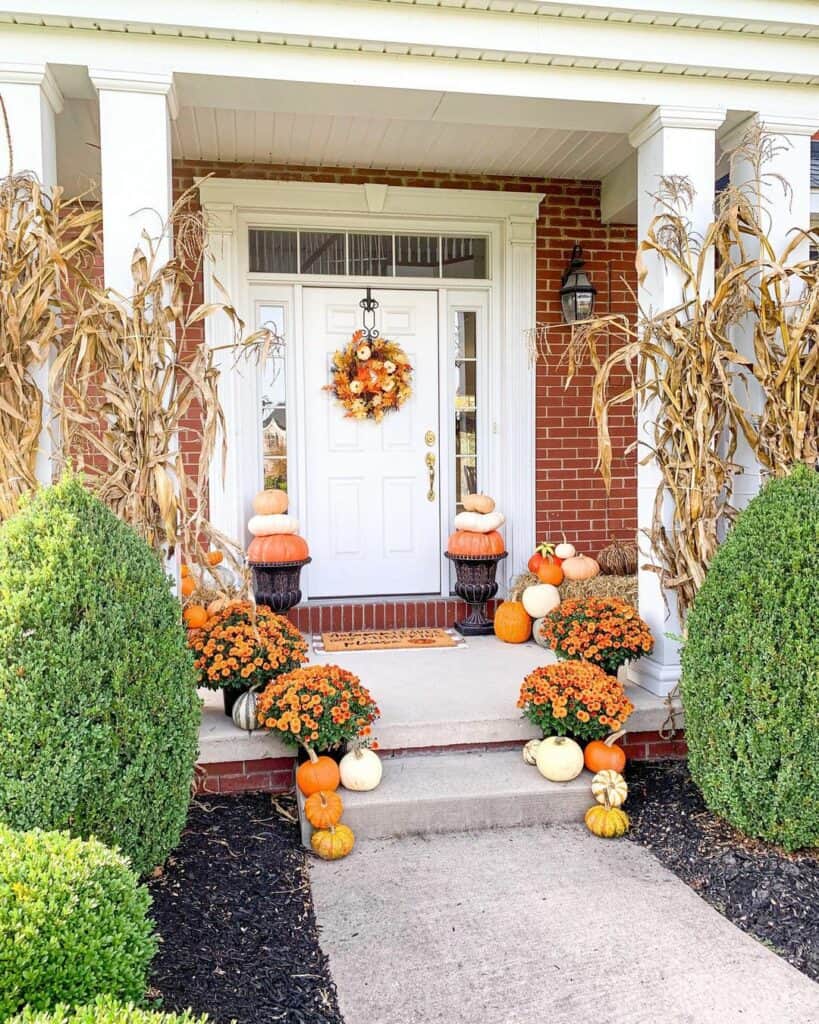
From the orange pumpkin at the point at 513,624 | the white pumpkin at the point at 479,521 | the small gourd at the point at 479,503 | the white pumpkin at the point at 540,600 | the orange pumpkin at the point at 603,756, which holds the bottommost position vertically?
the orange pumpkin at the point at 603,756

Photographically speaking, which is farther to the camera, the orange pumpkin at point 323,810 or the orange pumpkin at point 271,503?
the orange pumpkin at point 271,503

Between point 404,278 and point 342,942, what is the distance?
3.99 metres

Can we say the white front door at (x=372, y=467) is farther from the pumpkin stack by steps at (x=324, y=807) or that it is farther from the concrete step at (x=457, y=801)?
the pumpkin stack by steps at (x=324, y=807)

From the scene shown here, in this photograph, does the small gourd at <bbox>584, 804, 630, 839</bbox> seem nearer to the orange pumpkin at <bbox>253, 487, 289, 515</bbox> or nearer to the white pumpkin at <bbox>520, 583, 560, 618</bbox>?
the white pumpkin at <bbox>520, 583, 560, 618</bbox>

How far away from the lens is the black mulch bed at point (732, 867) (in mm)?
2389

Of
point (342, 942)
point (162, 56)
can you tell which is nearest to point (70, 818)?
point (342, 942)

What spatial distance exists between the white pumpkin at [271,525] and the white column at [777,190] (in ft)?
8.13

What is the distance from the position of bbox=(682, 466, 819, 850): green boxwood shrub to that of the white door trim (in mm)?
2519

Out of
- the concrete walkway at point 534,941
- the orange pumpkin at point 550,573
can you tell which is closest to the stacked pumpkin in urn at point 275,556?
the orange pumpkin at point 550,573

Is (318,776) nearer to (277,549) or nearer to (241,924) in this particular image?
(241,924)

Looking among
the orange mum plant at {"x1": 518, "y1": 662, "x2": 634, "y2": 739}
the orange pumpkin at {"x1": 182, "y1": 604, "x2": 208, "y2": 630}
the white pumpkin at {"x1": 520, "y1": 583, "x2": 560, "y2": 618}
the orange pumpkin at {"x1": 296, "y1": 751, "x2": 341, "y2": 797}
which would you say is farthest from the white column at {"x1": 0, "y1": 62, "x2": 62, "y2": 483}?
the white pumpkin at {"x1": 520, "y1": 583, "x2": 560, "y2": 618}

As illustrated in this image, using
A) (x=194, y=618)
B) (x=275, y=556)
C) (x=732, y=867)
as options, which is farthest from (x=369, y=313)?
(x=732, y=867)

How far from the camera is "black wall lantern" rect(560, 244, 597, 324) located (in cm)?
518

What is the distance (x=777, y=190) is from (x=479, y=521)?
2.37m
